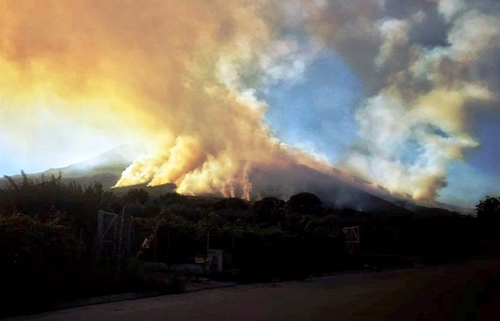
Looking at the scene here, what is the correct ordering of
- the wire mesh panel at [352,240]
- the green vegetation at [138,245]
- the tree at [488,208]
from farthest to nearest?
the tree at [488,208] < the wire mesh panel at [352,240] < the green vegetation at [138,245]

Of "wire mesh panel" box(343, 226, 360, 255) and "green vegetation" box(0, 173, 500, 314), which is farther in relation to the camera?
"wire mesh panel" box(343, 226, 360, 255)

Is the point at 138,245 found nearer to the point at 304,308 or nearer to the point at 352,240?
the point at 304,308

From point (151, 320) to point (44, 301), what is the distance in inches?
126

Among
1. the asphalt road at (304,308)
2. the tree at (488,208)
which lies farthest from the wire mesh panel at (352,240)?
the tree at (488,208)

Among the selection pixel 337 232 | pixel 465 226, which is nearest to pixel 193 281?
pixel 337 232

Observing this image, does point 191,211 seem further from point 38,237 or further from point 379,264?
point 38,237

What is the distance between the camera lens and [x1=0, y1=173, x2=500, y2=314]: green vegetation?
1113 cm

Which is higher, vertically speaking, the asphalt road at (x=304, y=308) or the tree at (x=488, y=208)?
the tree at (x=488, y=208)

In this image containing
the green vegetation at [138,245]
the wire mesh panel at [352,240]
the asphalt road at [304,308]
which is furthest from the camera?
the wire mesh panel at [352,240]

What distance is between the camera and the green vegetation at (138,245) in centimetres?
1113

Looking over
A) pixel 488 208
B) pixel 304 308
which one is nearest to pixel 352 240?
pixel 304 308

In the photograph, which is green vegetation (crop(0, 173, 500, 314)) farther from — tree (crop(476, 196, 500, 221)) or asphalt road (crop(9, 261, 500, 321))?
tree (crop(476, 196, 500, 221))

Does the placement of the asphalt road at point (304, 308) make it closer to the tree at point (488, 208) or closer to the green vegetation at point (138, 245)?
the green vegetation at point (138, 245)

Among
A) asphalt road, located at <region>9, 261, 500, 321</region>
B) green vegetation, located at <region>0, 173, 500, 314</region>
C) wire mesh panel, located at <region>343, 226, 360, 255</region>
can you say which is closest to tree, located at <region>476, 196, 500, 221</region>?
green vegetation, located at <region>0, 173, 500, 314</region>
